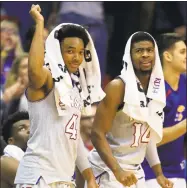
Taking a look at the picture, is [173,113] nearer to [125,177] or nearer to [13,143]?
[13,143]

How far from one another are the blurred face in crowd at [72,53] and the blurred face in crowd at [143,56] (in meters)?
0.62

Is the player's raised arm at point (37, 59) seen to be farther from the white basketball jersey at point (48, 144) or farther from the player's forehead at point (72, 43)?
the player's forehead at point (72, 43)

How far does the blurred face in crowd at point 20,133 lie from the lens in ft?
24.8

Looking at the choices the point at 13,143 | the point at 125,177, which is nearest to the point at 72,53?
the point at 125,177

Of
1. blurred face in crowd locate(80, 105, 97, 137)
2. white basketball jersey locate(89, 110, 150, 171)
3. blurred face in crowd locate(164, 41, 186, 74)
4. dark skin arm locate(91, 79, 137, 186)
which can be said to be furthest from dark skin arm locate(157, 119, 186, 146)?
blurred face in crowd locate(80, 105, 97, 137)

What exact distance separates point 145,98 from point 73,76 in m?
0.65

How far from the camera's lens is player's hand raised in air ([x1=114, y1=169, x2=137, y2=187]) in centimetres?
638

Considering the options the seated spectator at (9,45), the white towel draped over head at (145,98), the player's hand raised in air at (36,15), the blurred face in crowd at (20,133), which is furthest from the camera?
the seated spectator at (9,45)

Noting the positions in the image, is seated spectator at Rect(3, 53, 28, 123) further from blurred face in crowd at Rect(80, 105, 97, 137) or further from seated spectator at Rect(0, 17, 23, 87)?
seated spectator at Rect(0, 17, 23, 87)

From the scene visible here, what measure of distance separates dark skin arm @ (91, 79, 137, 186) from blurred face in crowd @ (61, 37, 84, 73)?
1.48 ft

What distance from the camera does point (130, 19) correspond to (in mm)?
11516

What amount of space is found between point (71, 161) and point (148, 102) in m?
0.91

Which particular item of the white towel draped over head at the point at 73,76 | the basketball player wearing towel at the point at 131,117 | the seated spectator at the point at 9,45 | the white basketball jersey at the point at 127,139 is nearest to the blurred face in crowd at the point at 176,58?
the basketball player wearing towel at the point at 131,117

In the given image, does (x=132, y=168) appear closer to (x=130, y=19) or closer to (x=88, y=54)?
(x=88, y=54)
